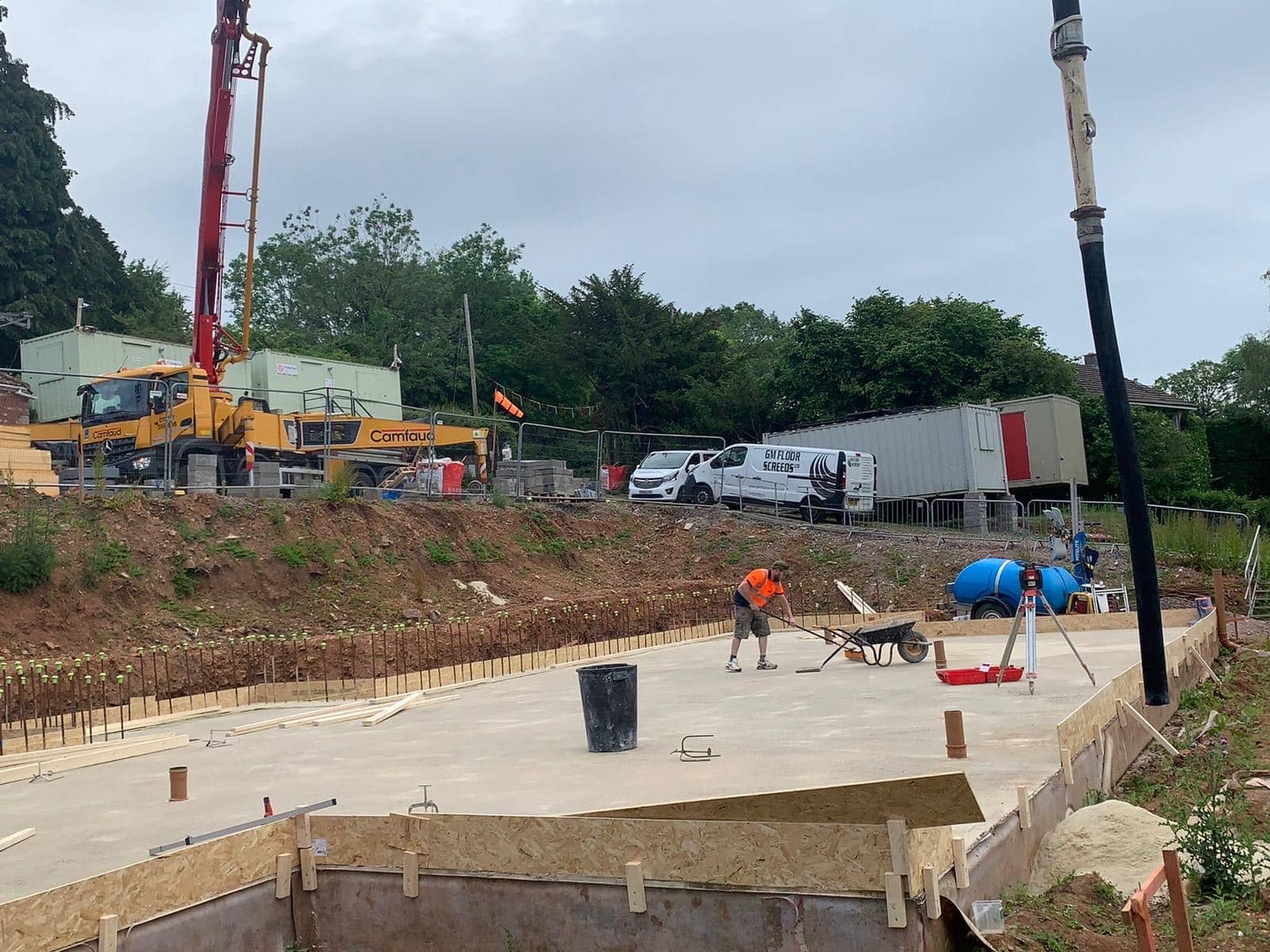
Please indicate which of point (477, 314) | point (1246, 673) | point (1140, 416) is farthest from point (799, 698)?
point (477, 314)

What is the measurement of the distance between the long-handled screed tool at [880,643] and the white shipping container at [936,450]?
14548mm

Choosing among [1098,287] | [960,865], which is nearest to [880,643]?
[1098,287]

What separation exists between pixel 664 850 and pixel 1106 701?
15.6 feet

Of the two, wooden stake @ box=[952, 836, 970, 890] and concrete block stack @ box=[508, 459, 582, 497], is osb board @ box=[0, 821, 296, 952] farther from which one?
concrete block stack @ box=[508, 459, 582, 497]

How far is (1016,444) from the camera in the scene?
30953 mm

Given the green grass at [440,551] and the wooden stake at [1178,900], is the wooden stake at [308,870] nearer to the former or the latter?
the wooden stake at [1178,900]

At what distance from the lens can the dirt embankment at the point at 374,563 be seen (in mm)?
16594

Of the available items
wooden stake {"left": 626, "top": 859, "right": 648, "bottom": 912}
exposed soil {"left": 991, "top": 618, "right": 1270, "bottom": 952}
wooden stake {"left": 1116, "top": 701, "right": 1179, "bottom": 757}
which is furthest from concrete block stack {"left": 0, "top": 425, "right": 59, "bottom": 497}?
exposed soil {"left": 991, "top": 618, "right": 1270, "bottom": 952}

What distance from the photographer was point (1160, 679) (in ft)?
30.9

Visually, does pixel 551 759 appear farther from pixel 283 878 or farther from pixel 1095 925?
pixel 1095 925

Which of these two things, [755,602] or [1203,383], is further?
[1203,383]

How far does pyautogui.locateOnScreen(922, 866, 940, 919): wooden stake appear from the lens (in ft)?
15.8

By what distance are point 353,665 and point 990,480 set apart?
18612 millimetres

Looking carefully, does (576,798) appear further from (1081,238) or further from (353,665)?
(353,665)
